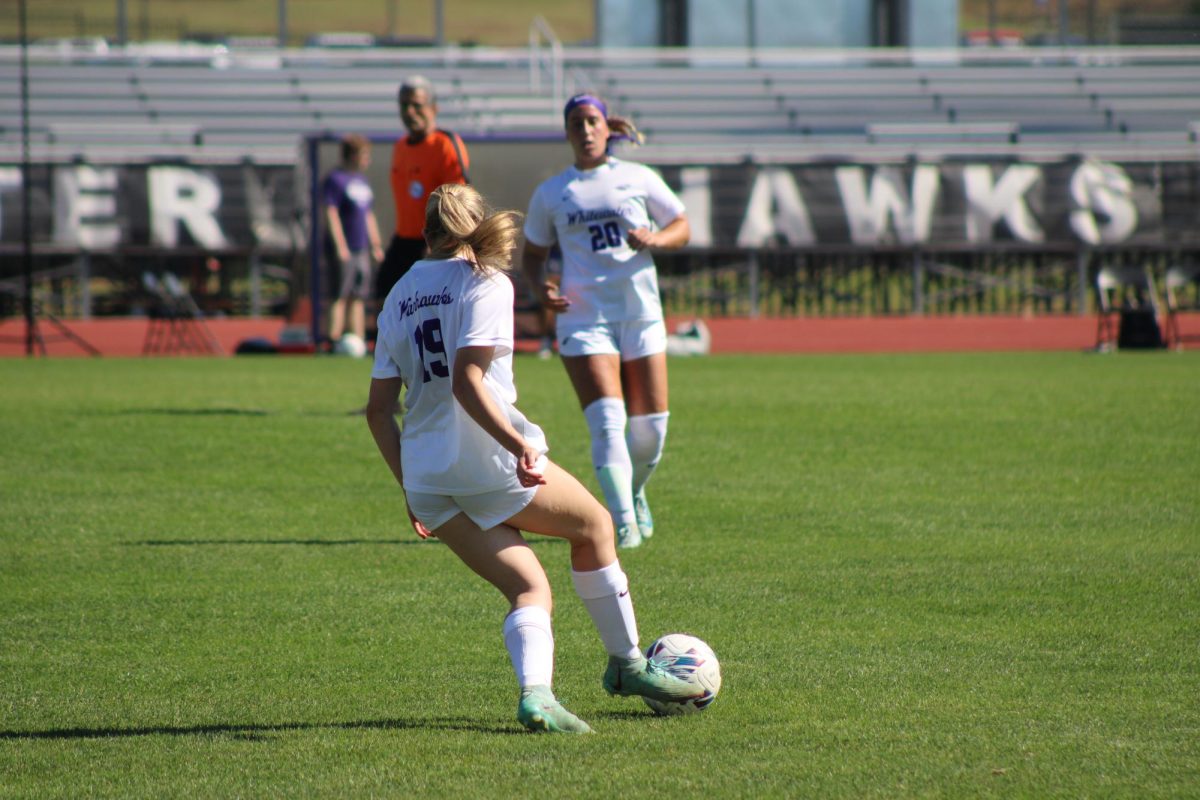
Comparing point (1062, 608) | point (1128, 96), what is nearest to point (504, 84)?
point (1128, 96)

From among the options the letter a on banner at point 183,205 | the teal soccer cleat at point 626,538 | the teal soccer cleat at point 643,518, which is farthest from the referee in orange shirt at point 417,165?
the letter a on banner at point 183,205

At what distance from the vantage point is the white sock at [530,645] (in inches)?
172

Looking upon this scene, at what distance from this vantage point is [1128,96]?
122 feet

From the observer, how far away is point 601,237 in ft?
25.2

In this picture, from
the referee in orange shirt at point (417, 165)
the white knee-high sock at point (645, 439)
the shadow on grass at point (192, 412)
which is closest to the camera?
the white knee-high sock at point (645, 439)

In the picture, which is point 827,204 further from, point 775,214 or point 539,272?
point 539,272

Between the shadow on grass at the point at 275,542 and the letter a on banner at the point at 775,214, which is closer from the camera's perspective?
the shadow on grass at the point at 275,542

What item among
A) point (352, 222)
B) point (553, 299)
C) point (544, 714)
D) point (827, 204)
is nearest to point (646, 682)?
point (544, 714)

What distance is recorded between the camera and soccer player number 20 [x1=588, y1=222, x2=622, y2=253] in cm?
769

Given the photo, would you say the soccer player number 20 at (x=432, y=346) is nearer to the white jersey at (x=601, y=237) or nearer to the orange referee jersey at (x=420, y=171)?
the white jersey at (x=601, y=237)

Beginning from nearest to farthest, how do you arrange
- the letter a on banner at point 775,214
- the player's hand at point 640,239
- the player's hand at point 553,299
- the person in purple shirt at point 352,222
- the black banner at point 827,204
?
1. the player's hand at point 553,299
2. the player's hand at point 640,239
3. the person in purple shirt at point 352,222
4. the black banner at point 827,204
5. the letter a on banner at point 775,214

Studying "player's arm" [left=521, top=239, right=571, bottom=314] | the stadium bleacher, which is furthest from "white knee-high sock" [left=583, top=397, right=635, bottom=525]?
the stadium bleacher

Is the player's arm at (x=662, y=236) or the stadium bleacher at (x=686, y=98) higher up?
the stadium bleacher at (x=686, y=98)

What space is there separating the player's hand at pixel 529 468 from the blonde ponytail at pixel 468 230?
0.55 m
